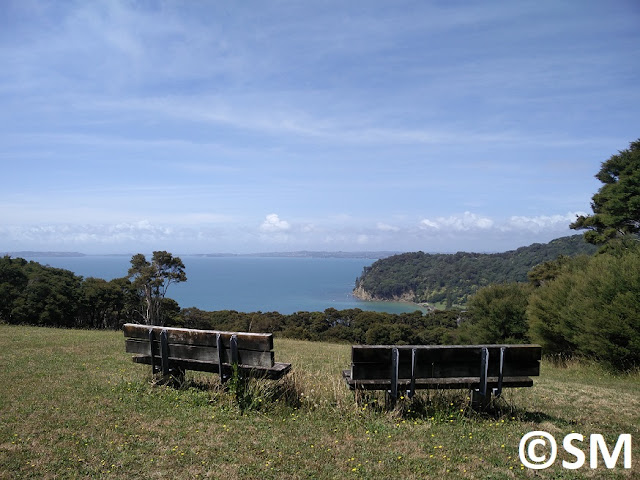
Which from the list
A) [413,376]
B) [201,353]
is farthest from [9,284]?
[413,376]

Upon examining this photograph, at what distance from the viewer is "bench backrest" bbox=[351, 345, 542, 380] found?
5.39m

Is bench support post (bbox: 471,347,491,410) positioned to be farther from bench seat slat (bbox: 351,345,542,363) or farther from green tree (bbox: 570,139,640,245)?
green tree (bbox: 570,139,640,245)

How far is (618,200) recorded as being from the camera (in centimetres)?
3012

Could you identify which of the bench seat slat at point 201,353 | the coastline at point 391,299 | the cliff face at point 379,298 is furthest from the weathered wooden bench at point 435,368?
the cliff face at point 379,298

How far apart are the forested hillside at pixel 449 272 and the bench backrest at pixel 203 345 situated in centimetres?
10257

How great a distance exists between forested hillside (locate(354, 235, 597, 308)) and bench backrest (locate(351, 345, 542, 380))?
101724 millimetres

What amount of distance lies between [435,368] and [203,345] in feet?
10.0

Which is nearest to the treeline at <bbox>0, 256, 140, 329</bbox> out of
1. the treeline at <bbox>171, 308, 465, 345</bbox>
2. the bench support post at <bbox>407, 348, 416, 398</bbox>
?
the treeline at <bbox>171, 308, 465, 345</bbox>

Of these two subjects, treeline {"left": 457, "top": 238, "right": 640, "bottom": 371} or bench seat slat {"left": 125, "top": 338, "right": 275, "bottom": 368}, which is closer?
bench seat slat {"left": 125, "top": 338, "right": 275, "bottom": 368}

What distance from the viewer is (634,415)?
6.11 metres

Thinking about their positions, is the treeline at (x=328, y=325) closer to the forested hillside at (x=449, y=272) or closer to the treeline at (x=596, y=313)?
the treeline at (x=596, y=313)

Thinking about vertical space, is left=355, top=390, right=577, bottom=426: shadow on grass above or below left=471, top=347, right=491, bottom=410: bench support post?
below

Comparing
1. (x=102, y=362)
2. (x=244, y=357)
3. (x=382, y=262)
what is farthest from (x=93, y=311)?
(x=382, y=262)

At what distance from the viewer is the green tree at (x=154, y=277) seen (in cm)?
3794
